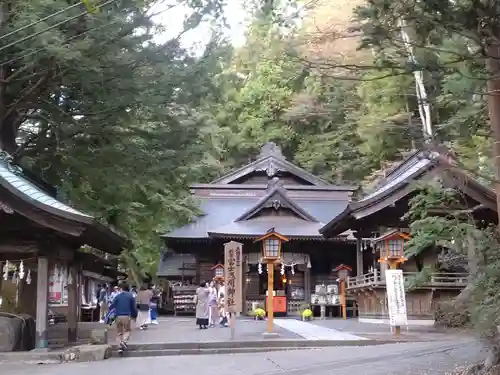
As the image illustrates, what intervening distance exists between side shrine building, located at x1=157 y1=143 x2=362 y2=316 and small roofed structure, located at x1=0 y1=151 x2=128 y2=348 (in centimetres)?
1271

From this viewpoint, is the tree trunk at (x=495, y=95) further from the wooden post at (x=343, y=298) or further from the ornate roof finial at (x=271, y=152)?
the ornate roof finial at (x=271, y=152)

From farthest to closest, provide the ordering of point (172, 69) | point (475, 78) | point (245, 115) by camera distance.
A: 1. point (245, 115)
2. point (172, 69)
3. point (475, 78)

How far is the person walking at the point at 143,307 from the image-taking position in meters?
18.7

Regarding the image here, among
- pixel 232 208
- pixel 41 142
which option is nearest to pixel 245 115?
pixel 232 208

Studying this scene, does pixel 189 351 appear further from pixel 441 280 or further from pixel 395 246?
pixel 441 280

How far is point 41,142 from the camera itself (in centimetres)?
1452

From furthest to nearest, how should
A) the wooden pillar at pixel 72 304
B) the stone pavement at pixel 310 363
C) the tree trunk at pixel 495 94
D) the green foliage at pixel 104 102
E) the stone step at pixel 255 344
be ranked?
1. the wooden pillar at pixel 72 304
2. the stone step at pixel 255 344
3. the green foliage at pixel 104 102
4. the stone pavement at pixel 310 363
5. the tree trunk at pixel 495 94

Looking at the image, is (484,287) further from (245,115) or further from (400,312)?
(245,115)

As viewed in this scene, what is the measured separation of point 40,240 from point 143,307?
691 centimetres

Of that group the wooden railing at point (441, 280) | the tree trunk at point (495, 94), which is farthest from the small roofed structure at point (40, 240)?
the wooden railing at point (441, 280)

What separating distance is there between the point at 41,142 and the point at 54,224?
3279 millimetres

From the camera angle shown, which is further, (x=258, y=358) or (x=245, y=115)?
(x=245, y=115)

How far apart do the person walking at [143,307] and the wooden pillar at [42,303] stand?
5967 mm

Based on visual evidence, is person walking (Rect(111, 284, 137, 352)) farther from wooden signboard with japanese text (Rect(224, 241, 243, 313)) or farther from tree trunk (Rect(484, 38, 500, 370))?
tree trunk (Rect(484, 38, 500, 370))
